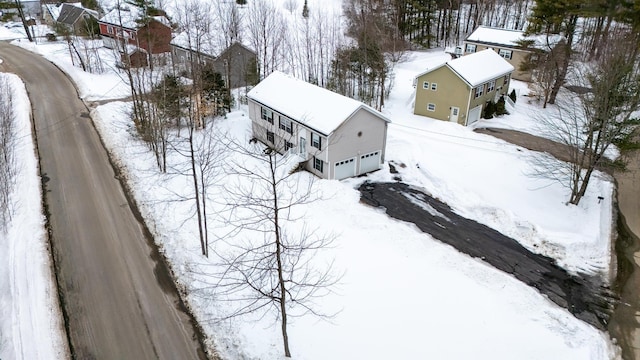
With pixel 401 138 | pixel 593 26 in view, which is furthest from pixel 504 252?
pixel 593 26

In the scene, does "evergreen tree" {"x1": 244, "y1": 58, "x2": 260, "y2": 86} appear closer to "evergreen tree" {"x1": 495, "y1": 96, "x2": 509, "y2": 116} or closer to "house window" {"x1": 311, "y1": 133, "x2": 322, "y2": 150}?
"house window" {"x1": 311, "y1": 133, "x2": 322, "y2": 150}

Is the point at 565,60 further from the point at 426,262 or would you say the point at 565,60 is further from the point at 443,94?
the point at 426,262

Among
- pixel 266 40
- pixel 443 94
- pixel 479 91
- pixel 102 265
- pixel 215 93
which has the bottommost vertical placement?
pixel 102 265

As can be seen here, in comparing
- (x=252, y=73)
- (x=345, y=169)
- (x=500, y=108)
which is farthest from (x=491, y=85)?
(x=252, y=73)

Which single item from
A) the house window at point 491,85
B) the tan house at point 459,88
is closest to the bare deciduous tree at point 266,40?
the tan house at point 459,88

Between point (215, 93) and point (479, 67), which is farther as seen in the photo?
point (479, 67)

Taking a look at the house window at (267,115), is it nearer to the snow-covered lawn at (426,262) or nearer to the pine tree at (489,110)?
the snow-covered lawn at (426,262)

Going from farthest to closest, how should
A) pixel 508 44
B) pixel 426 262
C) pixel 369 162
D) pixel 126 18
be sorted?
pixel 126 18 < pixel 508 44 < pixel 369 162 < pixel 426 262
